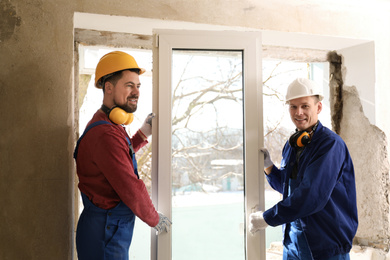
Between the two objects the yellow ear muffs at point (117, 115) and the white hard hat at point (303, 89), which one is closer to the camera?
the yellow ear muffs at point (117, 115)

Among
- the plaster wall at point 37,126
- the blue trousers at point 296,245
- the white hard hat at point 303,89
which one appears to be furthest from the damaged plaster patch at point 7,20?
the blue trousers at point 296,245

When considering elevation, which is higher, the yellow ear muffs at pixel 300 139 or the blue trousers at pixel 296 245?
the yellow ear muffs at pixel 300 139

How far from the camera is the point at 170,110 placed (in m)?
2.30

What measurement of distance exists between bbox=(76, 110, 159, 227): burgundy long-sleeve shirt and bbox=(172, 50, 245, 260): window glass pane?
0.36m

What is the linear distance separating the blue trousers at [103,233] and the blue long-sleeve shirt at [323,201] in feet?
2.83

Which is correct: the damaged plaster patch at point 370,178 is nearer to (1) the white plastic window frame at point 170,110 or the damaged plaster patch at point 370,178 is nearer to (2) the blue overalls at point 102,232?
(1) the white plastic window frame at point 170,110

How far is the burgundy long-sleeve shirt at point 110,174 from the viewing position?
1969 millimetres

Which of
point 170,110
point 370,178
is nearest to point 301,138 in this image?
point 170,110

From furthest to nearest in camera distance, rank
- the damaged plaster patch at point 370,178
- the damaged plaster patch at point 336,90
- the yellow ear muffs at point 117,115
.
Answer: the damaged plaster patch at point 336,90 → the damaged plaster patch at point 370,178 → the yellow ear muffs at point 117,115

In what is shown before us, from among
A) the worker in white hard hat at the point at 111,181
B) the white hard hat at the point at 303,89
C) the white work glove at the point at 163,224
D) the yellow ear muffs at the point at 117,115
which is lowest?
the white work glove at the point at 163,224

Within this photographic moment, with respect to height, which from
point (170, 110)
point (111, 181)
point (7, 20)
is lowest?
point (111, 181)

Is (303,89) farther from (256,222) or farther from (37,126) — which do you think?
(37,126)

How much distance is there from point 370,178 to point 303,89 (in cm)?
172

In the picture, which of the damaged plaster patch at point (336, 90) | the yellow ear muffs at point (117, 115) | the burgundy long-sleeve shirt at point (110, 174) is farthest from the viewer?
the damaged plaster patch at point (336, 90)
